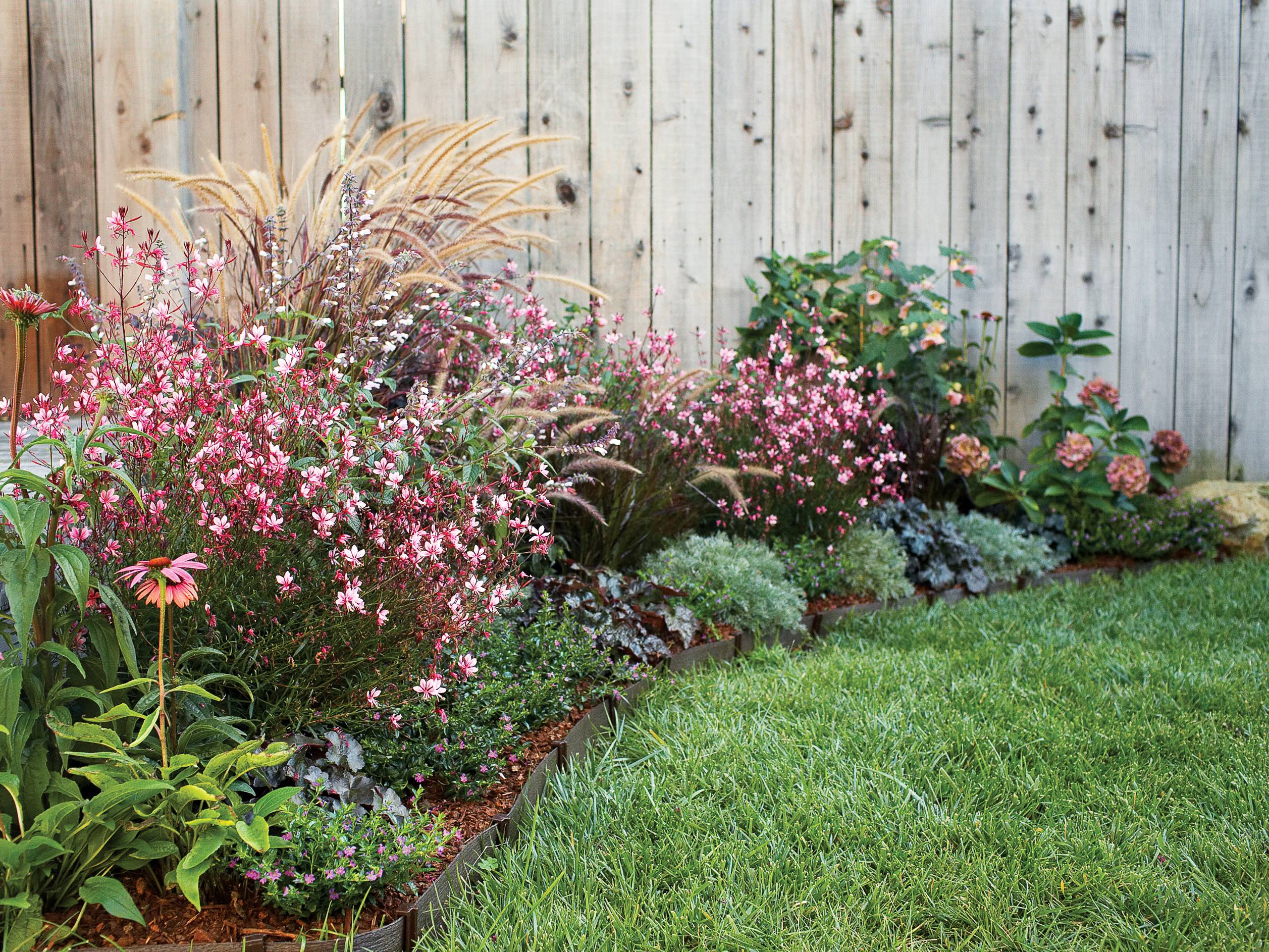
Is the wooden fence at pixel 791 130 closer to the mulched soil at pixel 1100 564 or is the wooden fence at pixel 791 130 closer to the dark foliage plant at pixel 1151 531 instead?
the dark foliage plant at pixel 1151 531

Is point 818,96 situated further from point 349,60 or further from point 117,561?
point 117,561

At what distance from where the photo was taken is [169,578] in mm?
1299

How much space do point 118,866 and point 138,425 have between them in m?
0.71

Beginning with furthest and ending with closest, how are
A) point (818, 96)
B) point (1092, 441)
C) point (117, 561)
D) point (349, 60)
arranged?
point (1092, 441) < point (818, 96) < point (349, 60) < point (117, 561)

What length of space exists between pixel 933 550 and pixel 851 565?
0.50m

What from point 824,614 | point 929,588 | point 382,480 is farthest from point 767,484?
point 382,480

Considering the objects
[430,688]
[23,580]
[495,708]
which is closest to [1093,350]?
[495,708]

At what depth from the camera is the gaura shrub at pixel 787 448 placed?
3332mm

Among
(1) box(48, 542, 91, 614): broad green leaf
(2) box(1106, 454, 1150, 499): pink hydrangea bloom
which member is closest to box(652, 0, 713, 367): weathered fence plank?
(2) box(1106, 454, 1150, 499): pink hydrangea bloom

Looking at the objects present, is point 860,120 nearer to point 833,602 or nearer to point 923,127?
point 923,127

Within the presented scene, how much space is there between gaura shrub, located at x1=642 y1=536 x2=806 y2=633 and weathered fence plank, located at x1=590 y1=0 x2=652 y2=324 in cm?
152

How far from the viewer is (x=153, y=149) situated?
3609 mm

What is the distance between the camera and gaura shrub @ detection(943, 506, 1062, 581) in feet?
12.6

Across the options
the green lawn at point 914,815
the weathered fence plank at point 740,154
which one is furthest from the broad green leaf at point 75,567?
→ the weathered fence plank at point 740,154
